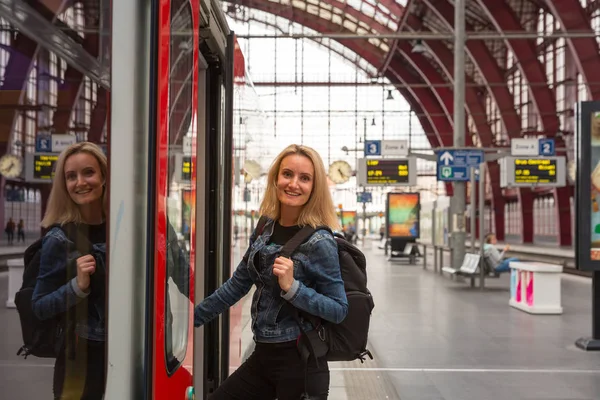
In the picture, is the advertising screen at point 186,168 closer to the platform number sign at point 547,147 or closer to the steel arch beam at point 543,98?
the platform number sign at point 547,147

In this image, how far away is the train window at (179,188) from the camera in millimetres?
2121

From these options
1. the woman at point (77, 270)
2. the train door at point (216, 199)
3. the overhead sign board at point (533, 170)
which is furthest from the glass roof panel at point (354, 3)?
the woman at point (77, 270)

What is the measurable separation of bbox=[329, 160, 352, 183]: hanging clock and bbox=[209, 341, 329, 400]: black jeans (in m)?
30.8

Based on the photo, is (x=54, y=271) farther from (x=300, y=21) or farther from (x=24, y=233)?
(x=300, y=21)

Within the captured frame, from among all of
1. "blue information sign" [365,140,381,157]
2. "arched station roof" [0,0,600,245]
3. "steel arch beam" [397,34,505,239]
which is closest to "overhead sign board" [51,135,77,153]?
"arched station roof" [0,0,600,245]

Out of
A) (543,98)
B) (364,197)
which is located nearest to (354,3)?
(364,197)

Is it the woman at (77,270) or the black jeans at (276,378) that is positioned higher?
the woman at (77,270)

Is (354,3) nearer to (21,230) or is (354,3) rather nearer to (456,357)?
(456,357)

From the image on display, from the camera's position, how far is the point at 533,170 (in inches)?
845

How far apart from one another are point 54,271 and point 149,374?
445 mm

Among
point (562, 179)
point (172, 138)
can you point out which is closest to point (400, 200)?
point (562, 179)

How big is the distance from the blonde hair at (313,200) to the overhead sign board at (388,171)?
67.7 feet

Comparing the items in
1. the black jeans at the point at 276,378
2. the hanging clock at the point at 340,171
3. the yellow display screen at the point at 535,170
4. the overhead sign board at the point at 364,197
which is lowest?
the black jeans at the point at 276,378

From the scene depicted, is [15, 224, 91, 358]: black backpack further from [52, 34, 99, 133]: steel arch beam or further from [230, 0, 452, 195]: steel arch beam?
[230, 0, 452, 195]: steel arch beam
